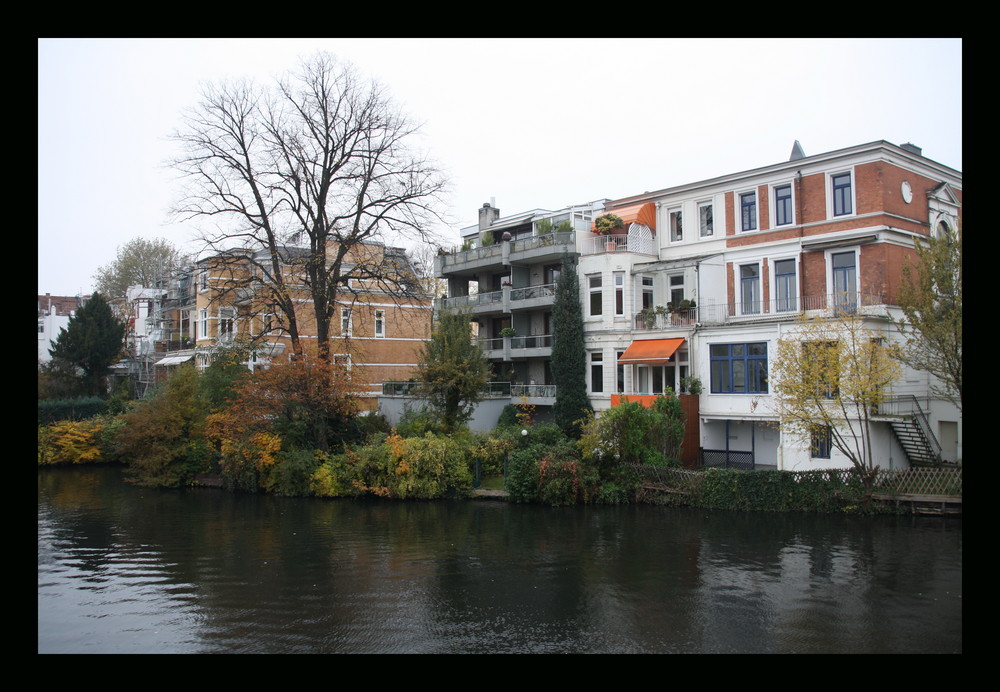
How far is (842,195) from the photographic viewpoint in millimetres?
27953

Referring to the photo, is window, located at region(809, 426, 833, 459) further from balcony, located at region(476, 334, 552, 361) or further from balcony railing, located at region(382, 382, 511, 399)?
balcony railing, located at region(382, 382, 511, 399)

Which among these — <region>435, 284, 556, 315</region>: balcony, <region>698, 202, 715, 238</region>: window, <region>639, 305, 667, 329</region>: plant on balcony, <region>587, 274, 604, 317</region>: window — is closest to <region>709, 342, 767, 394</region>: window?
<region>639, 305, 667, 329</region>: plant on balcony

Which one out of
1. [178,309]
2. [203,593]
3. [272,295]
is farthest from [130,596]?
[178,309]

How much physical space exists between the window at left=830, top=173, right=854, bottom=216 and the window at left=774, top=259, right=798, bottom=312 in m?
2.61

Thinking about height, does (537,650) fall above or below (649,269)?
below

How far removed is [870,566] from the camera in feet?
55.0

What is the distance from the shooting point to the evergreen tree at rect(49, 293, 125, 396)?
48.2 meters

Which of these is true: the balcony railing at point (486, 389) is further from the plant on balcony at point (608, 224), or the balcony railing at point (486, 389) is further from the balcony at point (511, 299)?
the plant on balcony at point (608, 224)

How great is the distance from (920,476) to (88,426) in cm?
4037

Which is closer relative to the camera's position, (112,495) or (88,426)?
(112,495)

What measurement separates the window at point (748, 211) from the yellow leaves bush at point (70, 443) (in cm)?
3571

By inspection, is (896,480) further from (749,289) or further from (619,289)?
(619,289)

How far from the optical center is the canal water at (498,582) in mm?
12211
